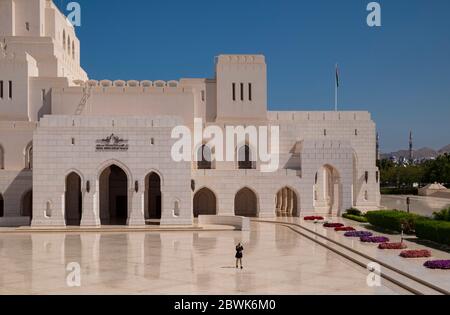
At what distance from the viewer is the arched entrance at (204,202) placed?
49.8 m

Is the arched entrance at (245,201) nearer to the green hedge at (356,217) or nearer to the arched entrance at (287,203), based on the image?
the arched entrance at (287,203)

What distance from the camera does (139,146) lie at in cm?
3944

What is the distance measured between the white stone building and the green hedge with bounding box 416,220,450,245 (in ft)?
53.9

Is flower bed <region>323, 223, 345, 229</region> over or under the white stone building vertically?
under

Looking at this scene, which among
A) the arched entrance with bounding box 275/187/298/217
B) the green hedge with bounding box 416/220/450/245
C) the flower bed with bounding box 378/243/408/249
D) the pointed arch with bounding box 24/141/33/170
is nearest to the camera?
the flower bed with bounding box 378/243/408/249

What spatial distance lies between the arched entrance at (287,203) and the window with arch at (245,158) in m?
4.41

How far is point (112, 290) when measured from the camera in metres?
18.4

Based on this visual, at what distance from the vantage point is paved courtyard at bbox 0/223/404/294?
61.2ft

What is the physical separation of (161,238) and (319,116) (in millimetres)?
26444

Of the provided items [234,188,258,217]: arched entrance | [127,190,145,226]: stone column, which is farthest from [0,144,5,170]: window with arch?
[234,188,258,217]: arched entrance

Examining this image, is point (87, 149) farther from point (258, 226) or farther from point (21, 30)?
point (21, 30)

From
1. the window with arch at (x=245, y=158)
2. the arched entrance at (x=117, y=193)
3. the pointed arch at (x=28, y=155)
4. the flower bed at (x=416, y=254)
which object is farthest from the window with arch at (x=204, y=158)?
the flower bed at (x=416, y=254)

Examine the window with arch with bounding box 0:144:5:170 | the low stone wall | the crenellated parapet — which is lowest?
the low stone wall

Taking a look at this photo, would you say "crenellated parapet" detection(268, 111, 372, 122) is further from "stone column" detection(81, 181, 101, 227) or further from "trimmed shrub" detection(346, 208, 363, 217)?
"stone column" detection(81, 181, 101, 227)
